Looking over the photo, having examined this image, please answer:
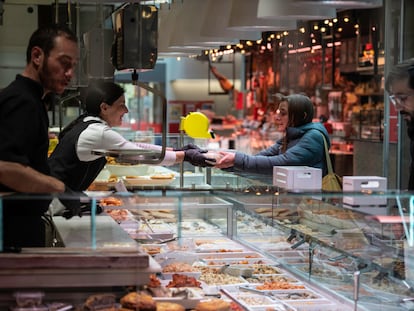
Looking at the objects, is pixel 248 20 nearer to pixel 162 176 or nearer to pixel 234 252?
pixel 234 252

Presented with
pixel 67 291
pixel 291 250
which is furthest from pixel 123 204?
pixel 291 250

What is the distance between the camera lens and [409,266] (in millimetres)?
3844

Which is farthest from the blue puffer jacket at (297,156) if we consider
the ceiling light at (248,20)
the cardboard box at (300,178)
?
the cardboard box at (300,178)

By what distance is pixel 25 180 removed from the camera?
10.2ft

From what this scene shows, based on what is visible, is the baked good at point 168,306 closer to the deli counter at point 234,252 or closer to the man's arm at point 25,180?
the deli counter at point 234,252

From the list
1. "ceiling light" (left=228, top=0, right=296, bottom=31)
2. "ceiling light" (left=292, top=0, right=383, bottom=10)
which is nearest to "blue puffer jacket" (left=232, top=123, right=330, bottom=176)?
"ceiling light" (left=228, top=0, right=296, bottom=31)

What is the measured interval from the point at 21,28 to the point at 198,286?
19.3 feet

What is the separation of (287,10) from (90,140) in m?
1.47

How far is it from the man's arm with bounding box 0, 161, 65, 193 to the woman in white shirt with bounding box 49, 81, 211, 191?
1.44m

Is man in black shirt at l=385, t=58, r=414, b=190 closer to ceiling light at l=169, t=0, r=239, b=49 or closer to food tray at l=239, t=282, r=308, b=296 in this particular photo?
food tray at l=239, t=282, r=308, b=296

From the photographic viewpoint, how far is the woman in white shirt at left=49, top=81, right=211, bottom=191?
4.80 meters

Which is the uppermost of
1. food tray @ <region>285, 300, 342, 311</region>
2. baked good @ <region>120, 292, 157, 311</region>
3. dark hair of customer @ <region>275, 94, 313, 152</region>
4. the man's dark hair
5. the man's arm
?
the man's dark hair

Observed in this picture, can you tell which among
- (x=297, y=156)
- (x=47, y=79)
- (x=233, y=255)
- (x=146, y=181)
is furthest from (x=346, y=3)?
(x=146, y=181)

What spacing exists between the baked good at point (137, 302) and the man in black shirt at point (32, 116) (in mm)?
452
